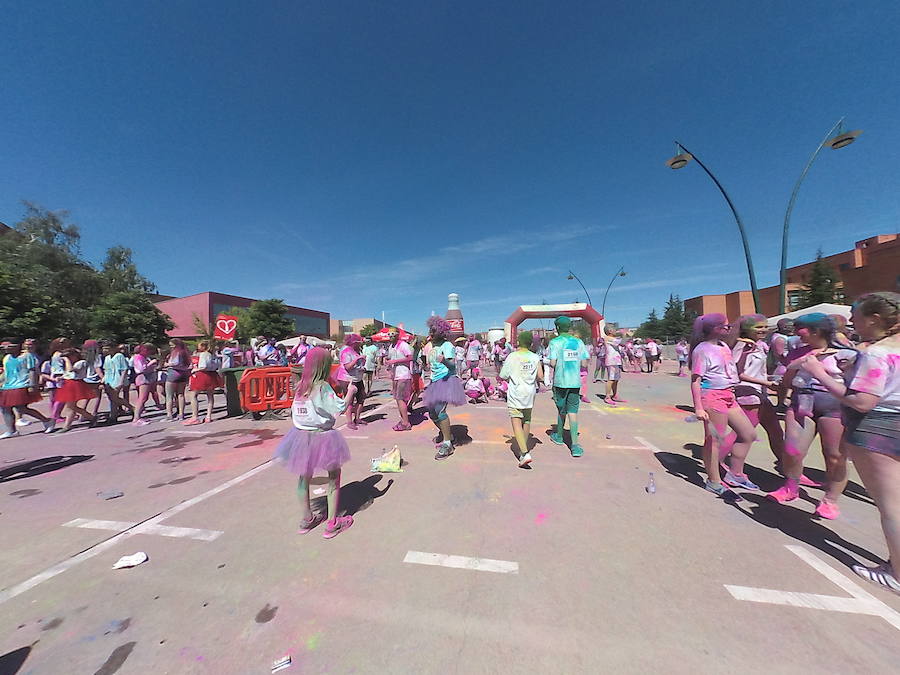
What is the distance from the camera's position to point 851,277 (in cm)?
3528

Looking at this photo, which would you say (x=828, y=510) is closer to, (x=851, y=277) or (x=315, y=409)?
(x=315, y=409)

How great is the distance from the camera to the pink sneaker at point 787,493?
3.37m

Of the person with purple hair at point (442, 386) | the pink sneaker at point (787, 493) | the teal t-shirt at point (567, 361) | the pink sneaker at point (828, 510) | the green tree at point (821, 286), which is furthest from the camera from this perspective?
the green tree at point (821, 286)

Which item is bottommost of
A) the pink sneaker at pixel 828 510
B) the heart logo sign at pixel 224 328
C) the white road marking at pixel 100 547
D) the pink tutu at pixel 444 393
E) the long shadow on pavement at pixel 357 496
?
the pink sneaker at pixel 828 510

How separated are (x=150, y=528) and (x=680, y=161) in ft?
48.6

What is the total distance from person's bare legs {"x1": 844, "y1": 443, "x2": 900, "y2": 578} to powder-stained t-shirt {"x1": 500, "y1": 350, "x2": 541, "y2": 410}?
2.82 metres

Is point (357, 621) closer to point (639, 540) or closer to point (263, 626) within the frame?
point (263, 626)

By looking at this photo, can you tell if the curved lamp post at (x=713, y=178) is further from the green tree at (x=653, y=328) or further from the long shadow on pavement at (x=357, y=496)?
the green tree at (x=653, y=328)

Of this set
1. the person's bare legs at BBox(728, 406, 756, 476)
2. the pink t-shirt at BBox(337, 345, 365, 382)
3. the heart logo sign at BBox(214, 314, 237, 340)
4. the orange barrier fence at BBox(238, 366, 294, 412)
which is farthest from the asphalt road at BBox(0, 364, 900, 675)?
the heart logo sign at BBox(214, 314, 237, 340)

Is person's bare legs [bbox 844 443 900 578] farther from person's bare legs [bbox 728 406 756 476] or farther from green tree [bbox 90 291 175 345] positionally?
green tree [bbox 90 291 175 345]

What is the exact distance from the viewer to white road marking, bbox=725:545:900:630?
199cm

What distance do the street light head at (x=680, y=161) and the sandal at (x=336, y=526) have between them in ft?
44.1

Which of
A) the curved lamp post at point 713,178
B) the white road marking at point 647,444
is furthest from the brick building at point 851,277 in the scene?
the white road marking at point 647,444

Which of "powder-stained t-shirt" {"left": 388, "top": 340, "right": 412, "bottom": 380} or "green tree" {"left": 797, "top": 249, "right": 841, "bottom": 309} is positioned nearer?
"powder-stained t-shirt" {"left": 388, "top": 340, "right": 412, "bottom": 380}
